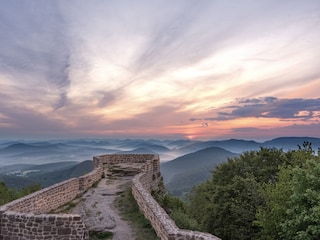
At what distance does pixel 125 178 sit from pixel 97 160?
11.2 ft

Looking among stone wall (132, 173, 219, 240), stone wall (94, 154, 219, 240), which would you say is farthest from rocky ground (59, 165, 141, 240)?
stone wall (94, 154, 219, 240)

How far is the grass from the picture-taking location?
41.6 feet

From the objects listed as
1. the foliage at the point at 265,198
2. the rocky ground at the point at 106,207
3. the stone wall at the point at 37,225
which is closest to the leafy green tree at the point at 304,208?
the foliage at the point at 265,198

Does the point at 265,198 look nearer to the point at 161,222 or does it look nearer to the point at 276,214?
the point at 276,214

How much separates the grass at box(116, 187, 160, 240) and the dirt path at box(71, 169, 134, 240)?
0.29 m

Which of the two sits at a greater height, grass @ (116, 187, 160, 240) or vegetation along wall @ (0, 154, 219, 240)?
vegetation along wall @ (0, 154, 219, 240)

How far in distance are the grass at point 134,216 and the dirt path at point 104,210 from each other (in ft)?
0.95

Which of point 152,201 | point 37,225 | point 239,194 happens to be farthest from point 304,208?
point 37,225

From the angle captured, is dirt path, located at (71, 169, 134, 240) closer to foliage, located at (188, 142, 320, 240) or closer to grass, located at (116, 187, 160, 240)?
grass, located at (116, 187, 160, 240)

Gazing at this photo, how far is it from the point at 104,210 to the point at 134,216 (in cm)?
187

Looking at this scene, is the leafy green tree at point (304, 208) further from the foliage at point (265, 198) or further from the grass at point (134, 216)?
the grass at point (134, 216)

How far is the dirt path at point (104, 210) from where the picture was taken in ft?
43.9

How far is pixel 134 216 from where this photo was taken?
15.4 meters

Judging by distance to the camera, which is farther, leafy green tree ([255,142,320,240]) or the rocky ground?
leafy green tree ([255,142,320,240])
